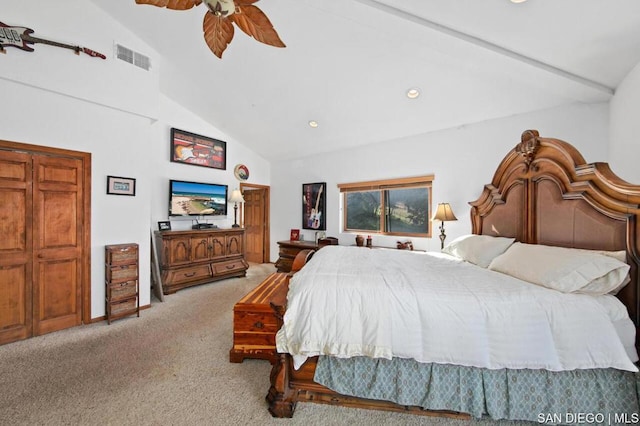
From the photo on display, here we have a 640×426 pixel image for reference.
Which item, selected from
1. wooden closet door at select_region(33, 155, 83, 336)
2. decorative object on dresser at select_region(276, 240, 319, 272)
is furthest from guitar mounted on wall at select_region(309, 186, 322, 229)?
wooden closet door at select_region(33, 155, 83, 336)

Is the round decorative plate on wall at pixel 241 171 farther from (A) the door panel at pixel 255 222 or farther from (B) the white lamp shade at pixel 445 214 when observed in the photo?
(B) the white lamp shade at pixel 445 214

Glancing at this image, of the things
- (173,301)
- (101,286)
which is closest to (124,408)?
(101,286)

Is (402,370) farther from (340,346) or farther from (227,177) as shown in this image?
(227,177)

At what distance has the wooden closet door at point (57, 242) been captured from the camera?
2.50m

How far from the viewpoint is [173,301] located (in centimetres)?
350

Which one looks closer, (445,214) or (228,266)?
(445,214)

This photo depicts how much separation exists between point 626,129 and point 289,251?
4.51 meters

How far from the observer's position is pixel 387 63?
2.67m

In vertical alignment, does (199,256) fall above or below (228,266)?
above

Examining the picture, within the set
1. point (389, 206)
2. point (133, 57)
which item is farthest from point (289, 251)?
point (133, 57)

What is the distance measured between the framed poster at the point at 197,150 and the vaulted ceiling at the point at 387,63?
0.41 m

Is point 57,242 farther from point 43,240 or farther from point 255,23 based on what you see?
point 255,23

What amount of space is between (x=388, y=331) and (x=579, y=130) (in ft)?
9.72

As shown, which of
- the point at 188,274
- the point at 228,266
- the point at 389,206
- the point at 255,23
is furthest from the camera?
the point at 228,266
